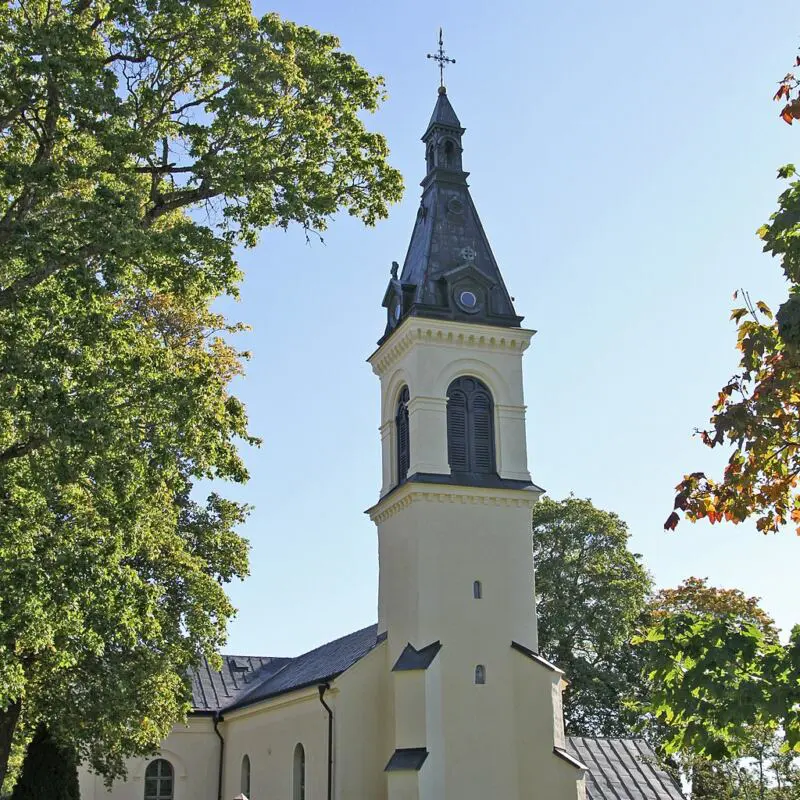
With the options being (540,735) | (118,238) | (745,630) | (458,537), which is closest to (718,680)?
(745,630)

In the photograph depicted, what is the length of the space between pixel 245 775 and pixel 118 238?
78.1 ft

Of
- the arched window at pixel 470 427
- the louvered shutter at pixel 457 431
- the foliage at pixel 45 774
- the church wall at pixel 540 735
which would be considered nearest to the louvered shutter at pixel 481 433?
the arched window at pixel 470 427

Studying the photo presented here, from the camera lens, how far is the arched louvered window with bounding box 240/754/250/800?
3077 cm

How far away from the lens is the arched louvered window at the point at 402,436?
27.1 m

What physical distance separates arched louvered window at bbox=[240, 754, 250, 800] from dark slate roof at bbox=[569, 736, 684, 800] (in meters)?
9.65

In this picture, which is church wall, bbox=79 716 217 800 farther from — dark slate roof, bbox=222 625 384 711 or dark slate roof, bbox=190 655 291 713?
dark slate roof, bbox=222 625 384 711

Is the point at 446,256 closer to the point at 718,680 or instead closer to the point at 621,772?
the point at 621,772

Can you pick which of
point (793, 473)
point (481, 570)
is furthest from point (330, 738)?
point (793, 473)

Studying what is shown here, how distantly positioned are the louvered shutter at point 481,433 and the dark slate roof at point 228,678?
12.8 m

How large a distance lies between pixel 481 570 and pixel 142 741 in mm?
8978

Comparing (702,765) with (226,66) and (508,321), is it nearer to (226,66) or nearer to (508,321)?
(508,321)

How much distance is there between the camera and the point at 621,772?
95.0 feet

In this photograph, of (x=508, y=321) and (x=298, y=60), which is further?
(x=508, y=321)

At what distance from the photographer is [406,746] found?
23.2 meters
